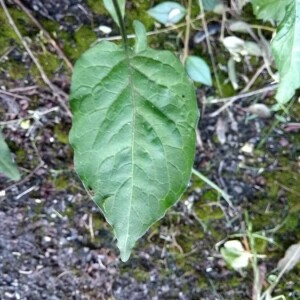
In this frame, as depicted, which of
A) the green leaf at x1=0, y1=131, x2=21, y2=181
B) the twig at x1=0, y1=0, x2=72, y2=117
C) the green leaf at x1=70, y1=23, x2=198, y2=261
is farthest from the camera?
the twig at x1=0, y1=0, x2=72, y2=117

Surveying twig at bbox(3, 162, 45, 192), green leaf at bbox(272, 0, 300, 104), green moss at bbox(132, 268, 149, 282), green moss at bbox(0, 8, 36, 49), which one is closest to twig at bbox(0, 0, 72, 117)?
green moss at bbox(0, 8, 36, 49)

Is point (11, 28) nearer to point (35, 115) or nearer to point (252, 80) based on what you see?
point (35, 115)

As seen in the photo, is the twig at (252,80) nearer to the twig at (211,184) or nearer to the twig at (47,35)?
the twig at (211,184)

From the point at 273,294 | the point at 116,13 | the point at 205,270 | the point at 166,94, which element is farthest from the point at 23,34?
the point at 273,294

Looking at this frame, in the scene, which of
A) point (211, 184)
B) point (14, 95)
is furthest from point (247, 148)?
point (14, 95)

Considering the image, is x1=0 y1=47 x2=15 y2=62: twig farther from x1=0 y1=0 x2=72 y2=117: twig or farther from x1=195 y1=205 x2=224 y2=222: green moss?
x1=195 y1=205 x2=224 y2=222: green moss

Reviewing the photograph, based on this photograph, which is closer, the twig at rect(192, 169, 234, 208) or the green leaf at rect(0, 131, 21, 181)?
the green leaf at rect(0, 131, 21, 181)

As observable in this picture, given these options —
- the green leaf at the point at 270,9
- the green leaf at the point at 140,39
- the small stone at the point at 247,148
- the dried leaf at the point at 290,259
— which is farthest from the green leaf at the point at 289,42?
the dried leaf at the point at 290,259
